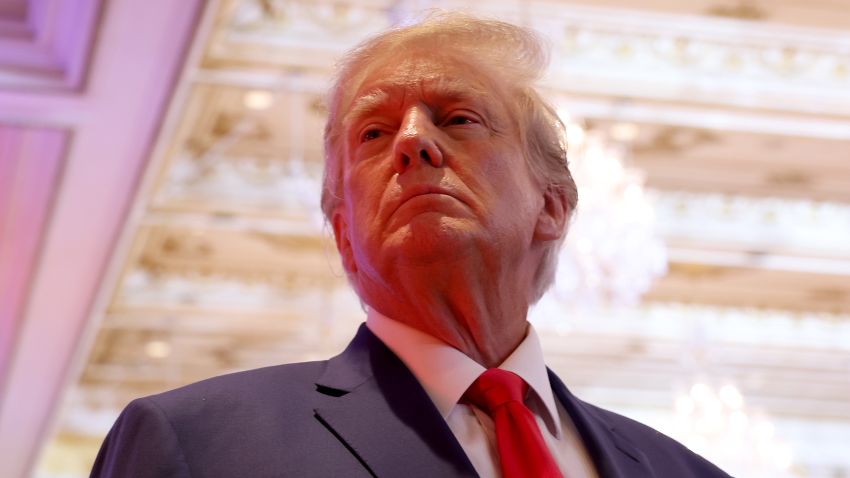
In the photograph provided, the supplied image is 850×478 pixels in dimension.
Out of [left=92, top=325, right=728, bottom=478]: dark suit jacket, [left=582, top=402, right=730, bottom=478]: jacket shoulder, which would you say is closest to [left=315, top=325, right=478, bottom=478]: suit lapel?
[left=92, top=325, right=728, bottom=478]: dark suit jacket

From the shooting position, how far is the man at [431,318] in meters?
1.77

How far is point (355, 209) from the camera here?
2.11 meters

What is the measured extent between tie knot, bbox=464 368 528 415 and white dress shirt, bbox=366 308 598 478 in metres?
0.01

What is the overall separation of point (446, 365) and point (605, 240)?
6.31 meters

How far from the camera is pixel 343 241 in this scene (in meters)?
2.27

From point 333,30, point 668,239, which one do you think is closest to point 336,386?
point 333,30

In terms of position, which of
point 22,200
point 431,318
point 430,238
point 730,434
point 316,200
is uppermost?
point 430,238

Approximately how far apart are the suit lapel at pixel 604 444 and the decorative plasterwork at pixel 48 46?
13.7 feet

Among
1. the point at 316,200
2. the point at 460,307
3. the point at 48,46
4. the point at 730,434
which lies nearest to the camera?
the point at 460,307

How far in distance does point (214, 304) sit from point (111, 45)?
342 inches

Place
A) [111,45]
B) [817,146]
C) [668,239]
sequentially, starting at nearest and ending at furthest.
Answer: [111,45] < [817,146] < [668,239]

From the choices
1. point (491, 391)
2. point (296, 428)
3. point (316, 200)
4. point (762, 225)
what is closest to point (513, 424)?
point (491, 391)

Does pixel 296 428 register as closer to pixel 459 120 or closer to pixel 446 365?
pixel 446 365

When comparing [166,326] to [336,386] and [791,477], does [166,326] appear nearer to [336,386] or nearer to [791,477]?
[791,477]
